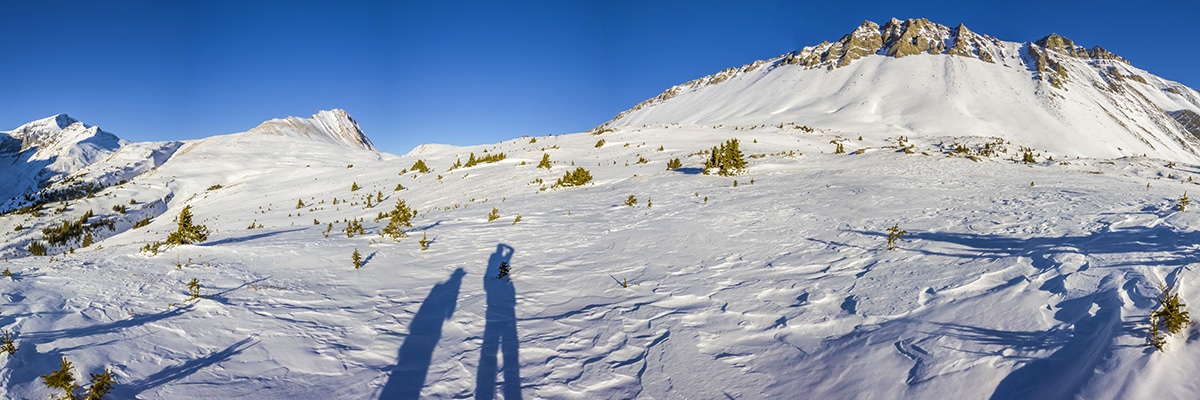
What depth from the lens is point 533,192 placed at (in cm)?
1680

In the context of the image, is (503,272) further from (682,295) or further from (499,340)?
(682,295)

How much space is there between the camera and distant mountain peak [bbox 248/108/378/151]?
7244cm

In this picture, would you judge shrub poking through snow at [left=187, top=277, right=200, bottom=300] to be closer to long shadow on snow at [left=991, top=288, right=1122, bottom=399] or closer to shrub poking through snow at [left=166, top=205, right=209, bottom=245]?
shrub poking through snow at [left=166, top=205, right=209, bottom=245]

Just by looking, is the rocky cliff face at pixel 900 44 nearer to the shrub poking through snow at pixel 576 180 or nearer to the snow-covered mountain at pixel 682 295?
the snow-covered mountain at pixel 682 295

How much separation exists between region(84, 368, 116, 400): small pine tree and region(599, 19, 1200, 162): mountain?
3738cm

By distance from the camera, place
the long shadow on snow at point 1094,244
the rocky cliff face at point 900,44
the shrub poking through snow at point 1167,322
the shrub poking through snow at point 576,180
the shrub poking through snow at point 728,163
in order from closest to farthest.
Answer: the shrub poking through snow at point 1167,322 < the long shadow on snow at point 1094,244 < the shrub poking through snow at point 728,163 < the shrub poking through snow at point 576,180 < the rocky cliff face at point 900,44

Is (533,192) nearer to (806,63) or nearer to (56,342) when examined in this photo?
(56,342)

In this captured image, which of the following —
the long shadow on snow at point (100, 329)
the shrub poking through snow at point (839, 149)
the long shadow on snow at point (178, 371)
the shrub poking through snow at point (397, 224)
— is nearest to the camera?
the long shadow on snow at point (178, 371)

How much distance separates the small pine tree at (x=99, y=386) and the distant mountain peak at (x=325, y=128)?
256 feet

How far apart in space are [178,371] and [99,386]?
0.63 metres

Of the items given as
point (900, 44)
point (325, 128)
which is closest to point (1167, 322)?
point (900, 44)

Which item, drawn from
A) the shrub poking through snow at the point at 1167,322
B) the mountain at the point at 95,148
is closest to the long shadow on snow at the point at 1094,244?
the shrub poking through snow at the point at 1167,322

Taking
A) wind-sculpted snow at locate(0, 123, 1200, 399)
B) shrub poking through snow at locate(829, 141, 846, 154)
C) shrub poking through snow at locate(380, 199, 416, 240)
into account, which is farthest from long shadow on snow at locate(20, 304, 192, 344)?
shrub poking through snow at locate(829, 141, 846, 154)

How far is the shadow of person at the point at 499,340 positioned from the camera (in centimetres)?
430
